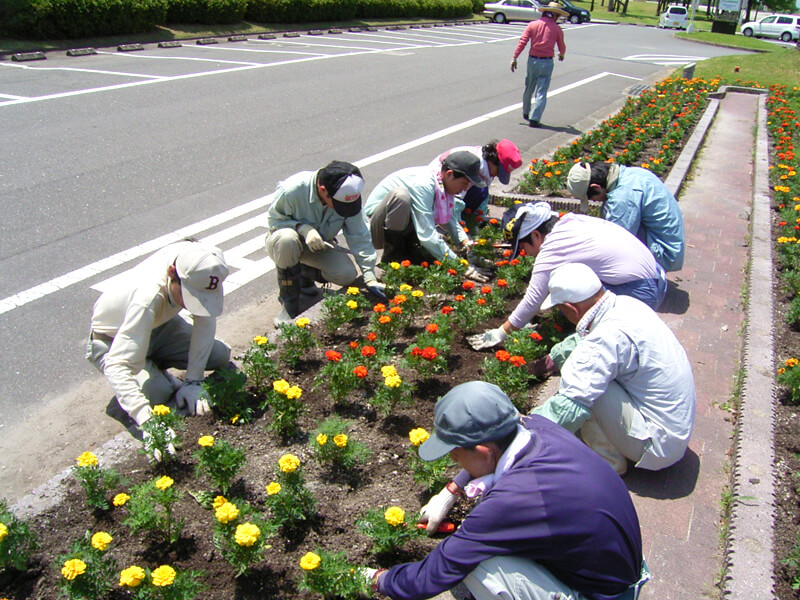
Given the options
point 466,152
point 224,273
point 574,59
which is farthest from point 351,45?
point 224,273

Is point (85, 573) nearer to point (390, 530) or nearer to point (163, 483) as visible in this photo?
point (163, 483)

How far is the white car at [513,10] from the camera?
1393 inches

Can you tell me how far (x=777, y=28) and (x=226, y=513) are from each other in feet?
165

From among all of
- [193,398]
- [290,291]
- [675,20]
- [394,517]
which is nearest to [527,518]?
[394,517]

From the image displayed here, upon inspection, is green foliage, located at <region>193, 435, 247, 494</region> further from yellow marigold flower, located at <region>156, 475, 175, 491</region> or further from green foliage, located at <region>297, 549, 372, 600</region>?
green foliage, located at <region>297, 549, 372, 600</region>

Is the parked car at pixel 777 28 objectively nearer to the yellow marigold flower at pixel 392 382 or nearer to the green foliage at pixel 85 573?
the yellow marigold flower at pixel 392 382

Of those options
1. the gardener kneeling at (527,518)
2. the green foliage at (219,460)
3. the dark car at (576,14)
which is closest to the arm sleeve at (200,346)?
the green foliage at (219,460)

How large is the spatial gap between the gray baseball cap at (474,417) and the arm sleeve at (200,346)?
1.82m

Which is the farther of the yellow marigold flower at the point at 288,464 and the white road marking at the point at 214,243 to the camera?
the white road marking at the point at 214,243

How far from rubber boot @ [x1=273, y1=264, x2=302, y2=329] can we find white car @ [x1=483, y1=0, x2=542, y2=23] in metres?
34.8

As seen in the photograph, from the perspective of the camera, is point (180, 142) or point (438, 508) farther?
point (180, 142)

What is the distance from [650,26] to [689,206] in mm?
39933

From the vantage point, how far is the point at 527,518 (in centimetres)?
209

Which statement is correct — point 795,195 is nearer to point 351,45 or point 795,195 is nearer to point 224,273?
point 224,273
